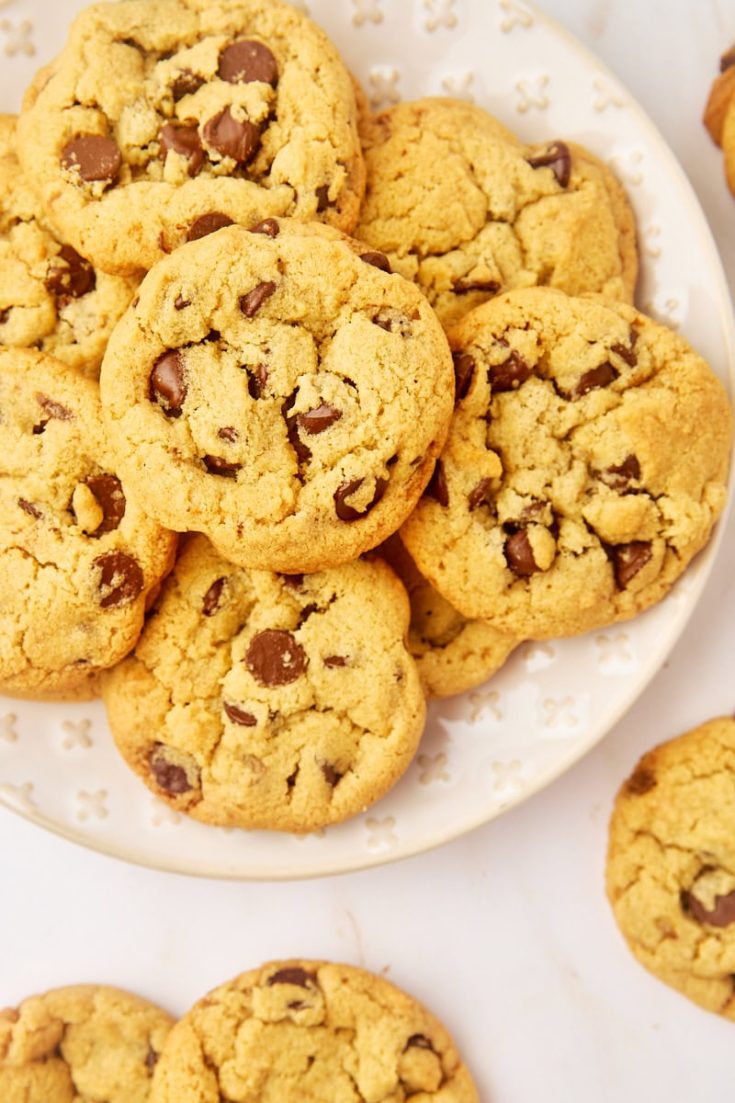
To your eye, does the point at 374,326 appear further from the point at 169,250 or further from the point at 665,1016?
the point at 665,1016

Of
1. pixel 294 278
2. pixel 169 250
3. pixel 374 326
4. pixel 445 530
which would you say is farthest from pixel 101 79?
pixel 445 530

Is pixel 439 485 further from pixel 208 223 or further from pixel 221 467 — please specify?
pixel 208 223

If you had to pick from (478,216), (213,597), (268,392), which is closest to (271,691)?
(213,597)

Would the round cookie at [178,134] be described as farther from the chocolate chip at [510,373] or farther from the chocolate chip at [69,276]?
the chocolate chip at [510,373]

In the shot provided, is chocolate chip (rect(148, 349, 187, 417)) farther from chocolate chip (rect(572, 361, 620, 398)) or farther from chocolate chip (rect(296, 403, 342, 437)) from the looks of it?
chocolate chip (rect(572, 361, 620, 398))

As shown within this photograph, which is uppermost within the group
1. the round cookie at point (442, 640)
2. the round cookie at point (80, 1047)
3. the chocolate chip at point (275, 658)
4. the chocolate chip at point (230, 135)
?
the chocolate chip at point (230, 135)

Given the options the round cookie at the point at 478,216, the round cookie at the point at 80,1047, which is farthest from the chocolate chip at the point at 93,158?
the round cookie at the point at 80,1047

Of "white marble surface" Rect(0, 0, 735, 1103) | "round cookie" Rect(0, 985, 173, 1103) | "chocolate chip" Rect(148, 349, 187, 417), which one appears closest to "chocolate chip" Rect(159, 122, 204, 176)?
"chocolate chip" Rect(148, 349, 187, 417)
